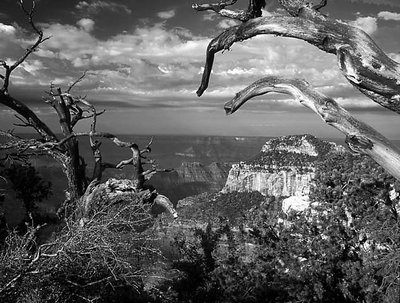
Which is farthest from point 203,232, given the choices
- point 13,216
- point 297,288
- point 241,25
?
point 13,216

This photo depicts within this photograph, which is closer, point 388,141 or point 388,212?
point 388,141

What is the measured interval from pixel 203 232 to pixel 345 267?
2834mm

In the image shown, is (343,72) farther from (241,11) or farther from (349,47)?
(241,11)

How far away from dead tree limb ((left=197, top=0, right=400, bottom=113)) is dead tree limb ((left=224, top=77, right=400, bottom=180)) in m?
0.26

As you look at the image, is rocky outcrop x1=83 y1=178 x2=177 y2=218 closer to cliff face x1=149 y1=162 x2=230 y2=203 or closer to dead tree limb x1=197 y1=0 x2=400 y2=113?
dead tree limb x1=197 y1=0 x2=400 y2=113

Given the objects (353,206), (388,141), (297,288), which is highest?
(388,141)

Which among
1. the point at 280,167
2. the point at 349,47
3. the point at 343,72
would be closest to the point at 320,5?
the point at 349,47

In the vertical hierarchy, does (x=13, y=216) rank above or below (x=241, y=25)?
below

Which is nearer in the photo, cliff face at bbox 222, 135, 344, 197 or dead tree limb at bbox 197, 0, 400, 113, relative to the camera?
dead tree limb at bbox 197, 0, 400, 113

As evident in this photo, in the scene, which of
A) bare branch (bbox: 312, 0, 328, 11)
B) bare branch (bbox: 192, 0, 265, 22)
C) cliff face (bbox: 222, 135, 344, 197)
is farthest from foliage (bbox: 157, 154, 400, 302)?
cliff face (bbox: 222, 135, 344, 197)

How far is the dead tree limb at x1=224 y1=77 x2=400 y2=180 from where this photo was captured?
354cm

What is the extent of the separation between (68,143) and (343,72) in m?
6.40

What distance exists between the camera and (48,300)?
5.30m

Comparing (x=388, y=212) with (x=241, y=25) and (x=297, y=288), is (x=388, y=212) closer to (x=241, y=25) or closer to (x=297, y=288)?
(x=297, y=288)
